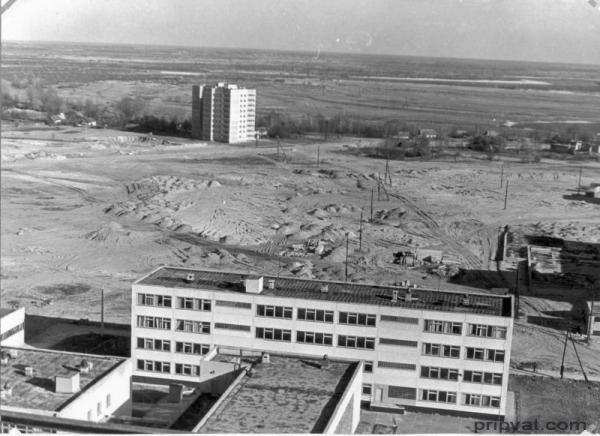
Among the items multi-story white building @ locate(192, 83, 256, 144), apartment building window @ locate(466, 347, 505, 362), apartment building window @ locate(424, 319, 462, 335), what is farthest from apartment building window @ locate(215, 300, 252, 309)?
multi-story white building @ locate(192, 83, 256, 144)

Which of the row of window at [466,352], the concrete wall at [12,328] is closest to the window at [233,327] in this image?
the row of window at [466,352]

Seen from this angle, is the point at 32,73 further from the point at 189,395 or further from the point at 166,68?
the point at 189,395

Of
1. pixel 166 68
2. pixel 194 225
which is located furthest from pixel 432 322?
pixel 166 68

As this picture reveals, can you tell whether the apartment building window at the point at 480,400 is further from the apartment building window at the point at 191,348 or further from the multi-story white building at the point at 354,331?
the apartment building window at the point at 191,348

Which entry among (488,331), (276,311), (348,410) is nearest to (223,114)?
(276,311)

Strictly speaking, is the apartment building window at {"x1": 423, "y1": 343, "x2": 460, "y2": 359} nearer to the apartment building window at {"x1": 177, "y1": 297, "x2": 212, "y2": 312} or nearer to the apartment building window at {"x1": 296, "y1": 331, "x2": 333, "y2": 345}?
the apartment building window at {"x1": 296, "y1": 331, "x2": 333, "y2": 345}

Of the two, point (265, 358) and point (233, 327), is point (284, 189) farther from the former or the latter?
point (265, 358)

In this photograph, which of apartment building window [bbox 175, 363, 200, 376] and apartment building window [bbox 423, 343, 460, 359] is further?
apartment building window [bbox 175, 363, 200, 376]
